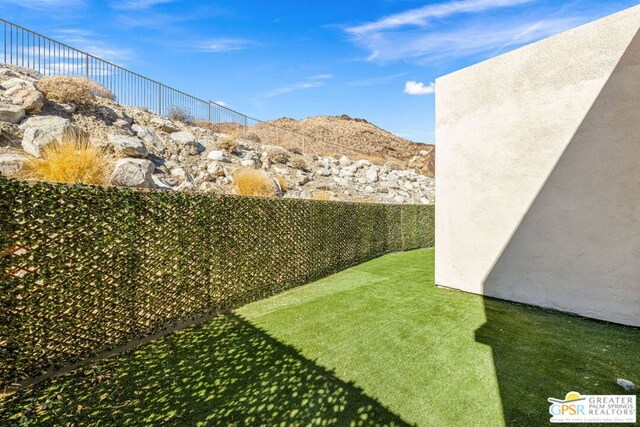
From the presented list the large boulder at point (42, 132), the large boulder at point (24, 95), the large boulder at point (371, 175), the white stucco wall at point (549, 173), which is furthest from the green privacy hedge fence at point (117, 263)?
the large boulder at point (371, 175)

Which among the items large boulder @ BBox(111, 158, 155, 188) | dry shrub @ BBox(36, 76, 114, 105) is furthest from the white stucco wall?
dry shrub @ BBox(36, 76, 114, 105)

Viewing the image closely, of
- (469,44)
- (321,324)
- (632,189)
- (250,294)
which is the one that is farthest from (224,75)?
(632,189)

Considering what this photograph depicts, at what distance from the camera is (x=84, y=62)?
11.0 metres

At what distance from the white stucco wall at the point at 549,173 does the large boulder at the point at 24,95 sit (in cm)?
1116

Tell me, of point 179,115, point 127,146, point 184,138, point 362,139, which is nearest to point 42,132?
point 127,146

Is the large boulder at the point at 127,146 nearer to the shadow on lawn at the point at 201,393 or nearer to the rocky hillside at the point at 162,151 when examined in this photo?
the rocky hillside at the point at 162,151

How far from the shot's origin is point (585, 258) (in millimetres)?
4762

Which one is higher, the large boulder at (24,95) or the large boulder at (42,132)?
the large boulder at (24,95)

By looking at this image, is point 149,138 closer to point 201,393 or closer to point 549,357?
point 201,393

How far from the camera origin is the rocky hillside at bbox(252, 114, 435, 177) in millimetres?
27922

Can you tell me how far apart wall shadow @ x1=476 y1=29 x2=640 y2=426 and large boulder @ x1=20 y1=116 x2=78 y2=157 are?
10.3m

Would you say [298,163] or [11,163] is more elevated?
[298,163]

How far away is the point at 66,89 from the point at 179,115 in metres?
5.25

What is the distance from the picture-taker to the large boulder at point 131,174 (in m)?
7.18
